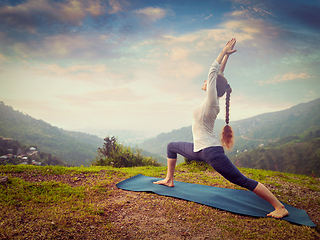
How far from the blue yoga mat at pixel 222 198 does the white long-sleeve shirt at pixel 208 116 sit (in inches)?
36.1

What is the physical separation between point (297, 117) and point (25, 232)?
71.7 meters

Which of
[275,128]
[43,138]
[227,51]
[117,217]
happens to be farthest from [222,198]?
[275,128]

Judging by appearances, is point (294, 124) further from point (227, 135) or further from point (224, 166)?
point (224, 166)

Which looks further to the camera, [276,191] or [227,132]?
[276,191]

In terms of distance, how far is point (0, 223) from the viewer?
5.64 feet

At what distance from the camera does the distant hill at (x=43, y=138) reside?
46.2 meters

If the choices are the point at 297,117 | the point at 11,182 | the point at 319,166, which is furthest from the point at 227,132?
the point at 297,117

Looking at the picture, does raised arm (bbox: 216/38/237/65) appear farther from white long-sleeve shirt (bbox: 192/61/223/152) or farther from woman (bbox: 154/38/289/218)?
white long-sleeve shirt (bbox: 192/61/223/152)

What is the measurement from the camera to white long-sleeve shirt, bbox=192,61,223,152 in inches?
96.1

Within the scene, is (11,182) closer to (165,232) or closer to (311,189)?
(165,232)

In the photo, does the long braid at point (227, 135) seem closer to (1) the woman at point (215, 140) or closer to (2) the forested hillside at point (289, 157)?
(1) the woman at point (215, 140)

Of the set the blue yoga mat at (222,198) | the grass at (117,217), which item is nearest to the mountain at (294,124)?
the blue yoga mat at (222,198)

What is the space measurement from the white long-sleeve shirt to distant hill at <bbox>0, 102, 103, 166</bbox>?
44724mm

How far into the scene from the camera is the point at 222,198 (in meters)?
2.89
